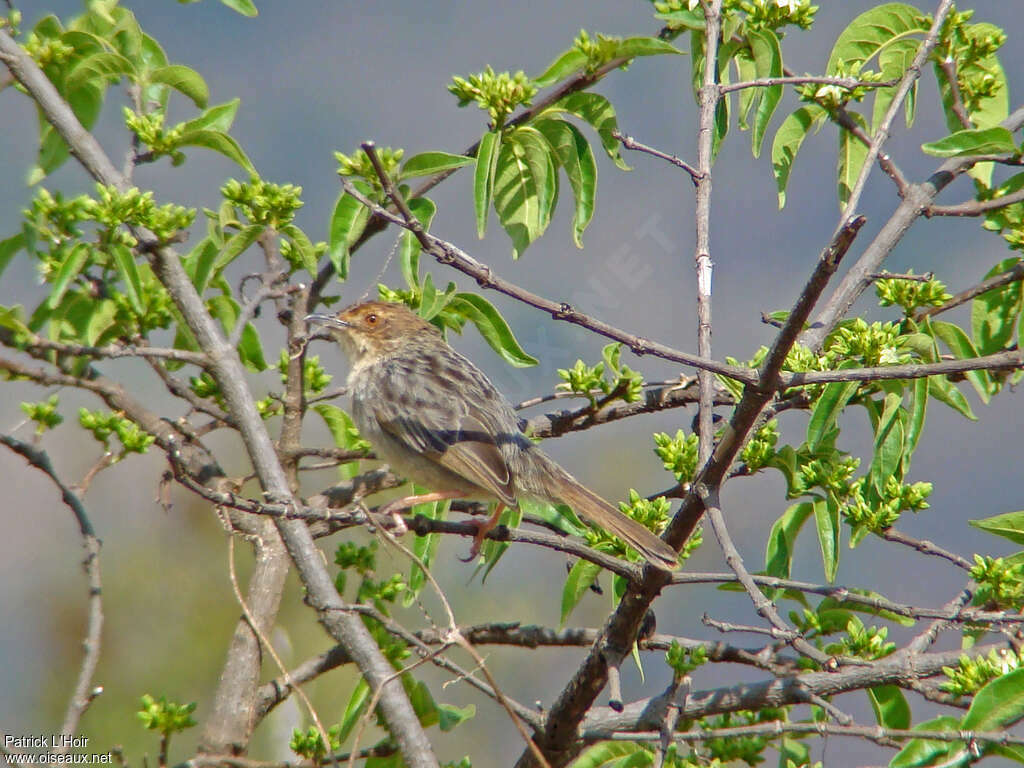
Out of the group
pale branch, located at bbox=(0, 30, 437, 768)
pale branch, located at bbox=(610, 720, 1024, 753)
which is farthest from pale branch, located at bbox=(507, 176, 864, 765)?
pale branch, located at bbox=(0, 30, 437, 768)

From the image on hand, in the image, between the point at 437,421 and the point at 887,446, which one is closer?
the point at 887,446

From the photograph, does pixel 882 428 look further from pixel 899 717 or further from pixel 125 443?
pixel 125 443

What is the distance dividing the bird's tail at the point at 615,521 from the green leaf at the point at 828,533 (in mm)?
528

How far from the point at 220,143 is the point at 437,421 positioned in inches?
73.5

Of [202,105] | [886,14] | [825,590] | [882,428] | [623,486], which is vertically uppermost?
[623,486]

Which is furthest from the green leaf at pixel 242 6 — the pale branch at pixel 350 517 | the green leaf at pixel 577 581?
the green leaf at pixel 577 581

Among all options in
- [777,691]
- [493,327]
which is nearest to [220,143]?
[493,327]

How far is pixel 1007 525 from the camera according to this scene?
10.6 feet

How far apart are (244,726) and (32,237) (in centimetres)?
201

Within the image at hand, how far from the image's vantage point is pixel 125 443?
150 inches

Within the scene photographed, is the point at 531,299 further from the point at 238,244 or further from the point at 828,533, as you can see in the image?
the point at 238,244

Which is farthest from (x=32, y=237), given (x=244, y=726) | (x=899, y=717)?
(x=899, y=717)

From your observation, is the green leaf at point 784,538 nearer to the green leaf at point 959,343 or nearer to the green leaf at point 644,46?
the green leaf at point 959,343

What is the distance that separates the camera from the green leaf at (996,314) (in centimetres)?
379
